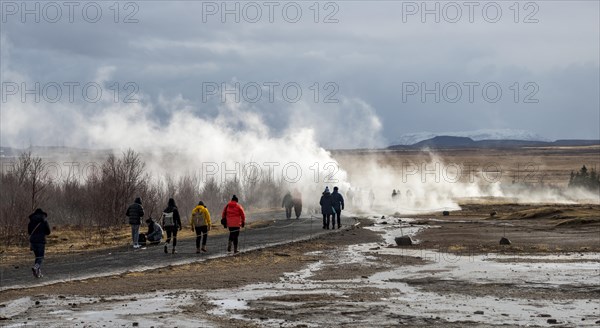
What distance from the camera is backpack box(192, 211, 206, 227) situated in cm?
3195

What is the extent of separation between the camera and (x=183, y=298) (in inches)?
796

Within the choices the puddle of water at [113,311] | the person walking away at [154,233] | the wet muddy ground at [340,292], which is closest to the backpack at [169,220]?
the wet muddy ground at [340,292]

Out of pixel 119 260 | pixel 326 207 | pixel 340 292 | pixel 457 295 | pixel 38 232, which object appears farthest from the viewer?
pixel 326 207

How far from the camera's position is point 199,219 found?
105ft

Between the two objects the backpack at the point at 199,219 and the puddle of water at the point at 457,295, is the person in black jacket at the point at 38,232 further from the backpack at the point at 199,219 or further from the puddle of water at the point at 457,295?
the backpack at the point at 199,219

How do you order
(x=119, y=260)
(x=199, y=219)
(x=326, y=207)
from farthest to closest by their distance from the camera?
(x=326, y=207), (x=199, y=219), (x=119, y=260)

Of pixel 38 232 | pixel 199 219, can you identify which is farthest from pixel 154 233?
pixel 38 232

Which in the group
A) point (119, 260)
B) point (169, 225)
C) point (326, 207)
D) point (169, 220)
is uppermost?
point (326, 207)

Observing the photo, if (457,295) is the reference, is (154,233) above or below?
above

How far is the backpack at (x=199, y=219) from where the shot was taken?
32.0 meters

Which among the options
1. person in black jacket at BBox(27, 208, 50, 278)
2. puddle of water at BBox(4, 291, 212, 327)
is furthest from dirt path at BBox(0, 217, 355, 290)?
puddle of water at BBox(4, 291, 212, 327)

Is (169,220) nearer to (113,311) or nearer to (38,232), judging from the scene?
(38,232)

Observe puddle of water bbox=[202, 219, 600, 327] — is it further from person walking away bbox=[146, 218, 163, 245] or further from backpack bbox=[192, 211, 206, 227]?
person walking away bbox=[146, 218, 163, 245]

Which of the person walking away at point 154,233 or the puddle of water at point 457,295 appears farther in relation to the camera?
the person walking away at point 154,233
